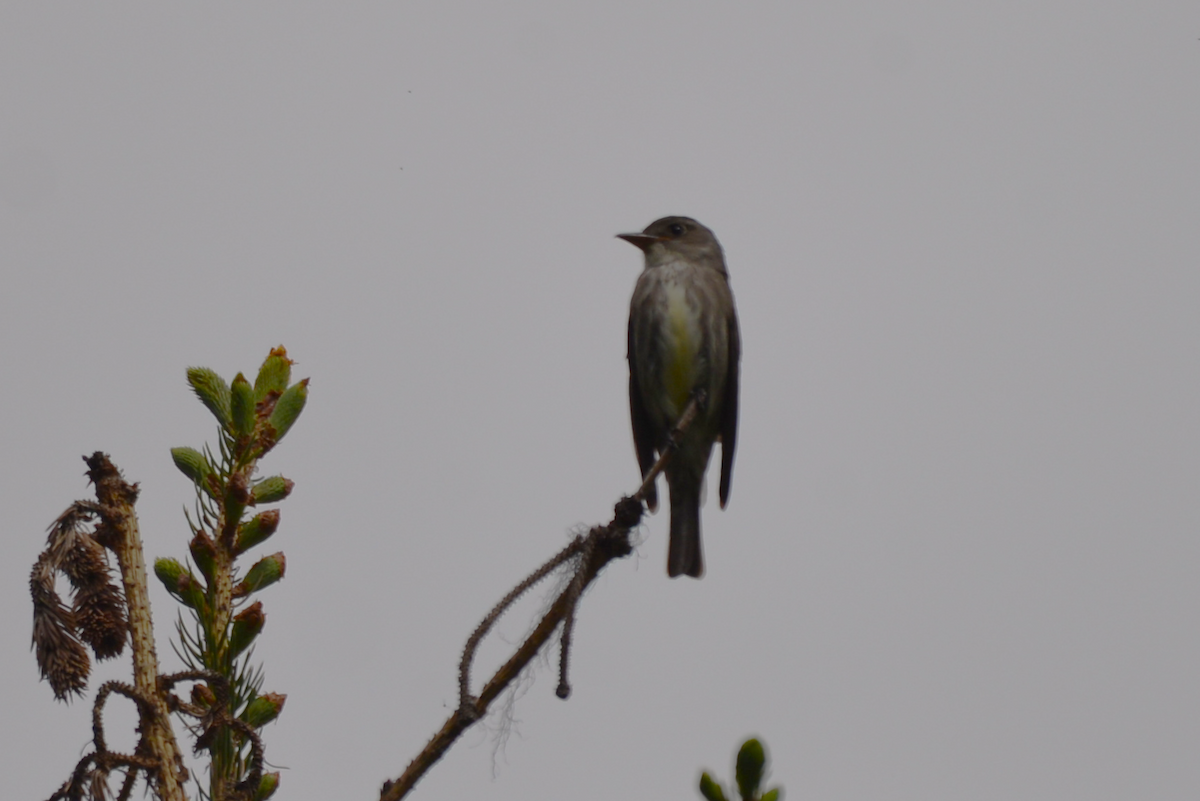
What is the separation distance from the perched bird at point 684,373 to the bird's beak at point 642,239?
0.31 metres

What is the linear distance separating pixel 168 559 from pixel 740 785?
1.29m

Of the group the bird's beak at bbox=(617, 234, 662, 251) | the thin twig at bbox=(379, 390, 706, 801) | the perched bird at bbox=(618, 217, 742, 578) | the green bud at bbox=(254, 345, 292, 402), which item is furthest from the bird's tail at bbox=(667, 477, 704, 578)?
the green bud at bbox=(254, 345, 292, 402)

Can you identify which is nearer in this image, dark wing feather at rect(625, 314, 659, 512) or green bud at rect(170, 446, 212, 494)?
Result: green bud at rect(170, 446, 212, 494)

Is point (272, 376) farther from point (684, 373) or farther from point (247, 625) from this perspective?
point (684, 373)

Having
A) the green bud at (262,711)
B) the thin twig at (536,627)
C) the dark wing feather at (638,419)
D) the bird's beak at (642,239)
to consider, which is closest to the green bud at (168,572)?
the green bud at (262,711)

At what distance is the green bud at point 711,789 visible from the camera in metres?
1.51

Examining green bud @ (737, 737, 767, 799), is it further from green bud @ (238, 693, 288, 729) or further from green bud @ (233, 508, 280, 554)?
green bud @ (233, 508, 280, 554)

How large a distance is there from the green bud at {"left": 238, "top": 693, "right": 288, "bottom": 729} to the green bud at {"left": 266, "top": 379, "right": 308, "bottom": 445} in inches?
22.3

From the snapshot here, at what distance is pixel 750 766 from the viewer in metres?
1.52

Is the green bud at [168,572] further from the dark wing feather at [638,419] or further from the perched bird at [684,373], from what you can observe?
the dark wing feather at [638,419]

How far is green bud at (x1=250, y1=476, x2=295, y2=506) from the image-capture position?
92.7 inches

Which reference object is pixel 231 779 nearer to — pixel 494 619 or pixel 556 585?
pixel 494 619

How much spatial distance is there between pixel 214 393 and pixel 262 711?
0.70m

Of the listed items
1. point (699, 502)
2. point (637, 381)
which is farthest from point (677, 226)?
point (699, 502)
